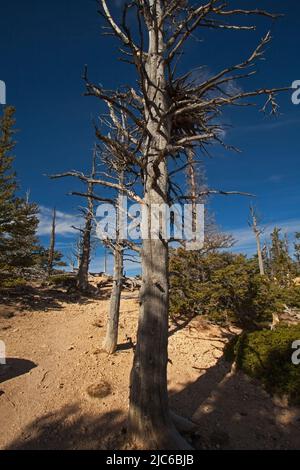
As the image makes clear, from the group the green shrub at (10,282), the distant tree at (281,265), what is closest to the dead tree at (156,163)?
the green shrub at (10,282)

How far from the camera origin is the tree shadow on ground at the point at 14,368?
7805 millimetres

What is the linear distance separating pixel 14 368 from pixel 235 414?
21.1 feet

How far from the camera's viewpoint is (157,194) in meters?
4.66

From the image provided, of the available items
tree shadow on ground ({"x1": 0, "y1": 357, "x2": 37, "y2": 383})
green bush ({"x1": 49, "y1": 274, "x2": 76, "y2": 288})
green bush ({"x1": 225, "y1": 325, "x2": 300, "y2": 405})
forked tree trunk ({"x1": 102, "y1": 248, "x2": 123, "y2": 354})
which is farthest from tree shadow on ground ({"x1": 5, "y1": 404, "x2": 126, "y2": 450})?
green bush ({"x1": 49, "y1": 274, "x2": 76, "y2": 288})

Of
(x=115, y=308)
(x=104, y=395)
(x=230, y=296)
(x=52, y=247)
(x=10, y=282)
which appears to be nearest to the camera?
(x=104, y=395)

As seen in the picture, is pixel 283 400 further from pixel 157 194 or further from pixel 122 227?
pixel 122 227

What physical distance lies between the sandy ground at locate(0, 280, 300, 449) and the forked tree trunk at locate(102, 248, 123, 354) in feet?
1.30

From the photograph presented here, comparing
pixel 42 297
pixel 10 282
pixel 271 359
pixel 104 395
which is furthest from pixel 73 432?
pixel 42 297

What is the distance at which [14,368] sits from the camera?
8305mm

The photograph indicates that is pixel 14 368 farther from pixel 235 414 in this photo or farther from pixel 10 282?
pixel 10 282

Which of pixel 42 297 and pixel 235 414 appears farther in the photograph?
pixel 42 297

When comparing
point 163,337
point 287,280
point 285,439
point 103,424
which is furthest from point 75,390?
point 287,280

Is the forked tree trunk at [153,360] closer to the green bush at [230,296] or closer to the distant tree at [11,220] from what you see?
the green bush at [230,296]
